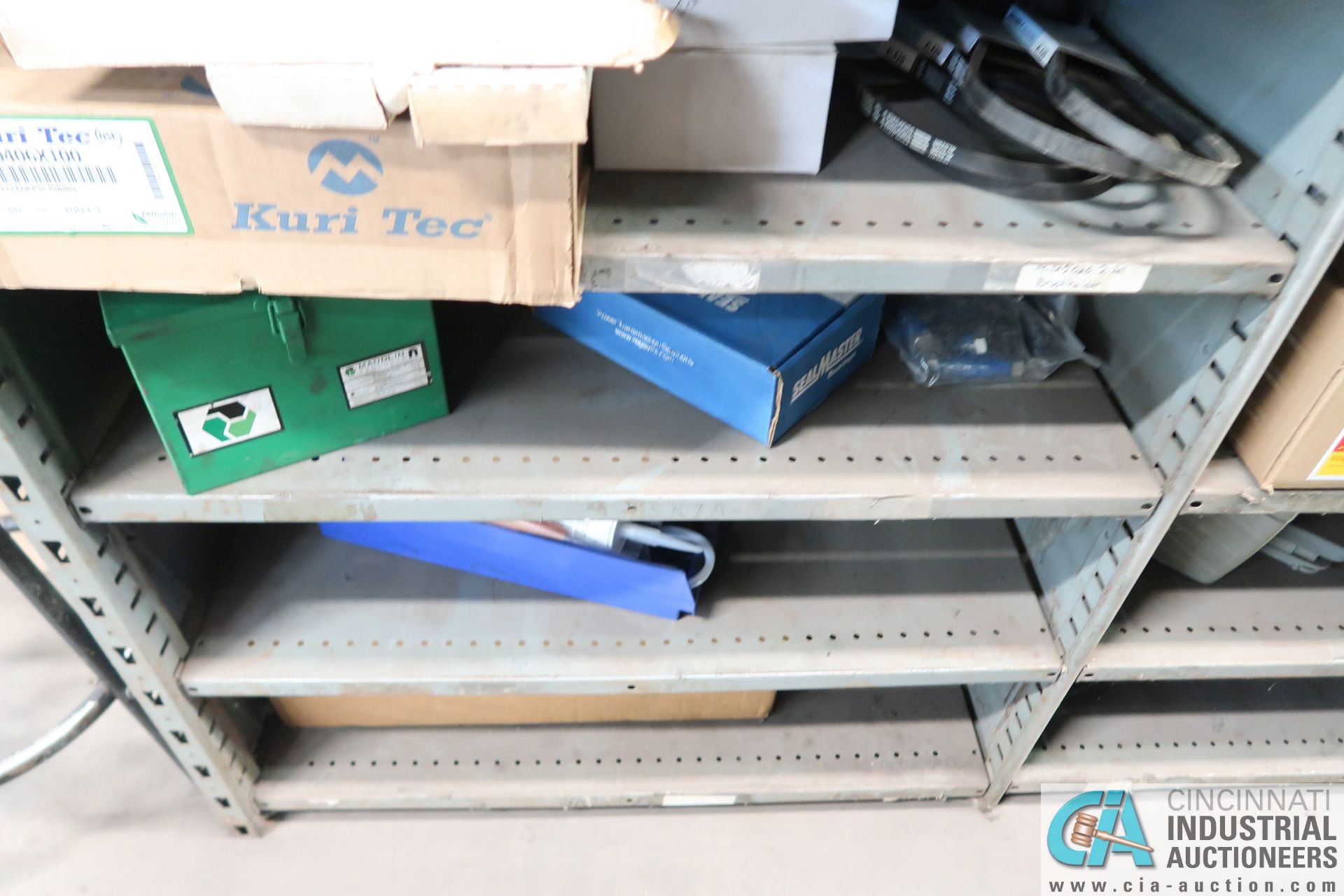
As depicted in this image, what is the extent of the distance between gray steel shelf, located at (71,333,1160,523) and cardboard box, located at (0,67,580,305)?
0.25 meters

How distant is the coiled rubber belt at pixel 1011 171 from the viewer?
729mm

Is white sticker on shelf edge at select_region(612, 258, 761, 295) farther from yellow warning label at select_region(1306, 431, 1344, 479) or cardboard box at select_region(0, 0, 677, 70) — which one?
yellow warning label at select_region(1306, 431, 1344, 479)

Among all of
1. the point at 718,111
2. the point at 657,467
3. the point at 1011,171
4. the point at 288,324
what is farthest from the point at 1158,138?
the point at 288,324

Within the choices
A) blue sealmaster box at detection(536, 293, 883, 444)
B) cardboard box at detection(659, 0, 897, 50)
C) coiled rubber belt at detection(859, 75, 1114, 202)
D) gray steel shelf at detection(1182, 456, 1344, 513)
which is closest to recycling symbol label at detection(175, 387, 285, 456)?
blue sealmaster box at detection(536, 293, 883, 444)

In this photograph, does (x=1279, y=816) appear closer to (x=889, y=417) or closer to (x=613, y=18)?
(x=889, y=417)

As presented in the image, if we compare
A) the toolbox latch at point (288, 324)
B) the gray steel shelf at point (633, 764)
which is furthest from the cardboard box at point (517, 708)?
the toolbox latch at point (288, 324)

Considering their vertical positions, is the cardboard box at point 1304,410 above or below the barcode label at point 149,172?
below

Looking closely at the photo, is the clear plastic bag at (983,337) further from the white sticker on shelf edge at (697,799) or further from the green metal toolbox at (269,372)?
the white sticker on shelf edge at (697,799)

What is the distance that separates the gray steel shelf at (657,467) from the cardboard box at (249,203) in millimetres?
251

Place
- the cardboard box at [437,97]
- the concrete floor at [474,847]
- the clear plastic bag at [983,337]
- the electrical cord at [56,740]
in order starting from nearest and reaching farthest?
the cardboard box at [437,97], the clear plastic bag at [983,337], the electrical cord at [56,740], the concrete floor at [474,847]

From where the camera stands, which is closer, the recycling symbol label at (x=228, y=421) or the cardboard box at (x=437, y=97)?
the cardboard box at (x=437, y=97)

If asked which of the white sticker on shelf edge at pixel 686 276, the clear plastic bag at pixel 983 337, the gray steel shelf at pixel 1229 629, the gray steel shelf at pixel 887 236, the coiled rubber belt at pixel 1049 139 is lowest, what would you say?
the gray steel shelf at pixel 1229 629

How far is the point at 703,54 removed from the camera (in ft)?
2.25

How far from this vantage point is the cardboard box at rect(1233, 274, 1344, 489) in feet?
2.49
